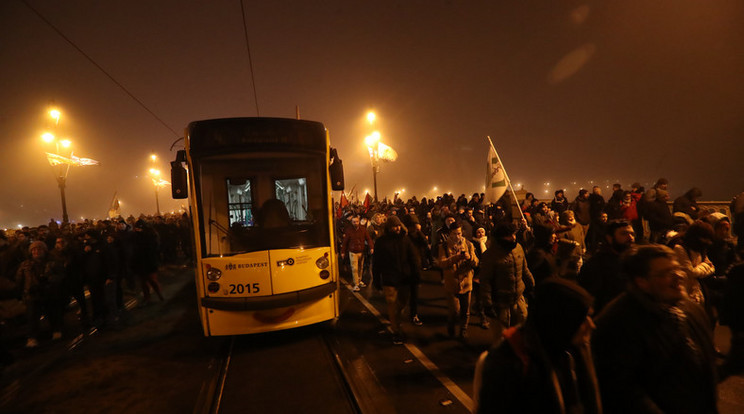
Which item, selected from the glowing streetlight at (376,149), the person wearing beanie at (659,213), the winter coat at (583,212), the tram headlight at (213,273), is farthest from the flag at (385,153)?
the tram headlight at (213,273)

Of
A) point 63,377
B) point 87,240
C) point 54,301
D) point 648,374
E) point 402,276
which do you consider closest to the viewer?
point 648,374

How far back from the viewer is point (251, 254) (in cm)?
537

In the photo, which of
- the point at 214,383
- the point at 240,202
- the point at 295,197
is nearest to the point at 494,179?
the point at 295,197

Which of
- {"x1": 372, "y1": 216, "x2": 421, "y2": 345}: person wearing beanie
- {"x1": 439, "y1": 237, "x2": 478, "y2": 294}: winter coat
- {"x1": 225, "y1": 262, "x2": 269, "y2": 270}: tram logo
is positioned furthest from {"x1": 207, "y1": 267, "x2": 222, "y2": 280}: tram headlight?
{"x1": 439, "y1": 237, "x2": 478, "y2": 294}: winter coat

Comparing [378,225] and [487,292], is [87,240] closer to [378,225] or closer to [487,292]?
[378,225]

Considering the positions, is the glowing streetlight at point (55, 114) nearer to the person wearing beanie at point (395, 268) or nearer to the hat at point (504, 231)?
the person wearing beanie at point (395, 268)

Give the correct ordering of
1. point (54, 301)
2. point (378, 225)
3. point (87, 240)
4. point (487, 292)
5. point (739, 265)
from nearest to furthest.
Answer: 1. point (739, 265)
2. point (487, 292)
3. point (54, 301)
4. point (87, 240)
5. point (378, 225)

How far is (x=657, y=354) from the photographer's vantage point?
5.69 feet

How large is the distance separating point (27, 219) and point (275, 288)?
139m

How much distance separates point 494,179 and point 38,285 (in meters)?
9.14

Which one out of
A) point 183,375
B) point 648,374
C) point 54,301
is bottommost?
point 183,375

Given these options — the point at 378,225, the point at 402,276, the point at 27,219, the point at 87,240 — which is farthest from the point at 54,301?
the point at 27,219

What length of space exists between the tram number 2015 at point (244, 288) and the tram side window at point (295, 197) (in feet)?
3.82

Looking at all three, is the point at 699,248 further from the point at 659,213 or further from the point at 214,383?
the point at 214,383
